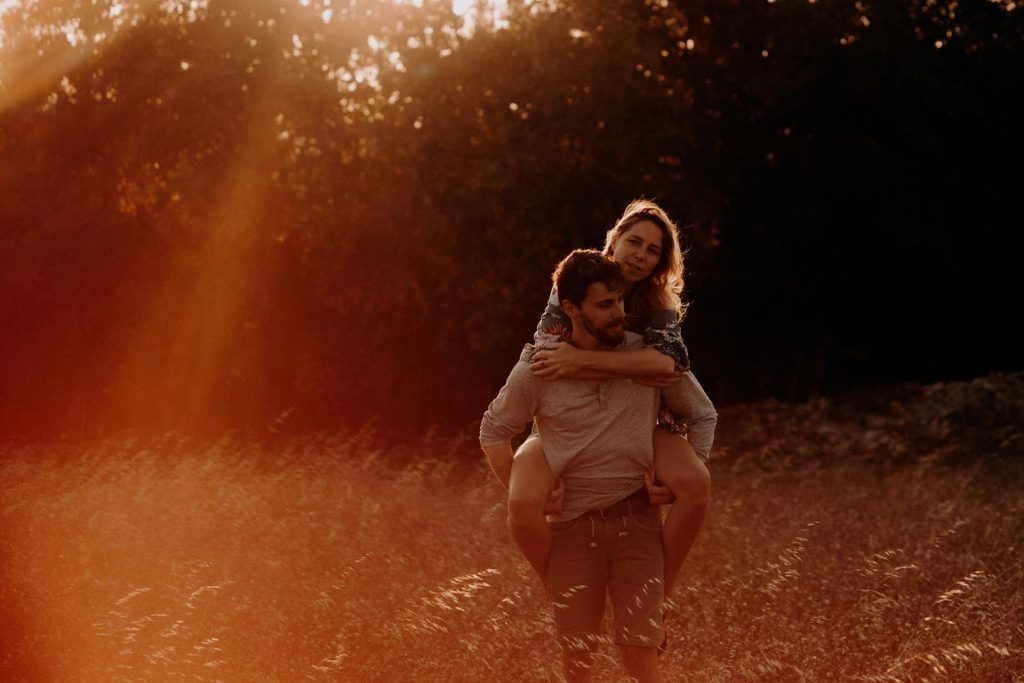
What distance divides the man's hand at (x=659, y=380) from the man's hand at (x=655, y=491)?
27cm

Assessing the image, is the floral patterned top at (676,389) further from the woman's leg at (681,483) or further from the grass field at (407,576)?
the grass field at (407,576)

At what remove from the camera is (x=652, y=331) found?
3713 millimetres

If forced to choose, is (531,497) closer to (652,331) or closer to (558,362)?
(558,362)

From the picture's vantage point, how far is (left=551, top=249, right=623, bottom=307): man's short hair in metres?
3.48

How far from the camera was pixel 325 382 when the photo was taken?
16.4m

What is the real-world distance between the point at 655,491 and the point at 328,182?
12.6m

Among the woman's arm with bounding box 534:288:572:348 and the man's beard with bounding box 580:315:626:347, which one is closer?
the man's beard with bounding box 580:315:626:347

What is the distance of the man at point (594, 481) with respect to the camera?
11.8ft

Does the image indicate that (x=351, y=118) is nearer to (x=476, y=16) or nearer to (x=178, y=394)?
(x=476, y=16)

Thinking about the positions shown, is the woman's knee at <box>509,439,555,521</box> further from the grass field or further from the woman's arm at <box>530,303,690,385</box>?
the grass field

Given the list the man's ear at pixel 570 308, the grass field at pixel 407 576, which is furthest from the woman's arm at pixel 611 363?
the grass field at pixel 407 576

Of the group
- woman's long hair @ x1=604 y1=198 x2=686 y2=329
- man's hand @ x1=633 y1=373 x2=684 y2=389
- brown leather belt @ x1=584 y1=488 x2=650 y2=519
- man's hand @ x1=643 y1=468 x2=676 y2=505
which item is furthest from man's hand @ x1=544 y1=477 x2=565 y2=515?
woman's long hair @ x1=604 y1=198 x2=686 y2=329

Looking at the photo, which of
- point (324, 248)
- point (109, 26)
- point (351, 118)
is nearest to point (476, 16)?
point (351, 118)

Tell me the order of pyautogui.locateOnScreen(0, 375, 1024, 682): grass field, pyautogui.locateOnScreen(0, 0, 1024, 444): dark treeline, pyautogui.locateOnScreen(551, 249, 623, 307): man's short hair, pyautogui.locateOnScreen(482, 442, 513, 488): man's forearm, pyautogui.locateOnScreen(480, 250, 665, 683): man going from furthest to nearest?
pyautogui.locateOnScreen(0, 0, 1024, 444): dark treeline → pyautogui.locateOnScreen(0, 375, 1024, 682): grass field → pyautogui.locateOnScreen(482, 442, 513, 488): man's forearm → pyautogui.locateOnScreen(480, 250, 665, 683): man → pyautogui.locateOnScreen(551, 249, 623, 307): man's short hair
